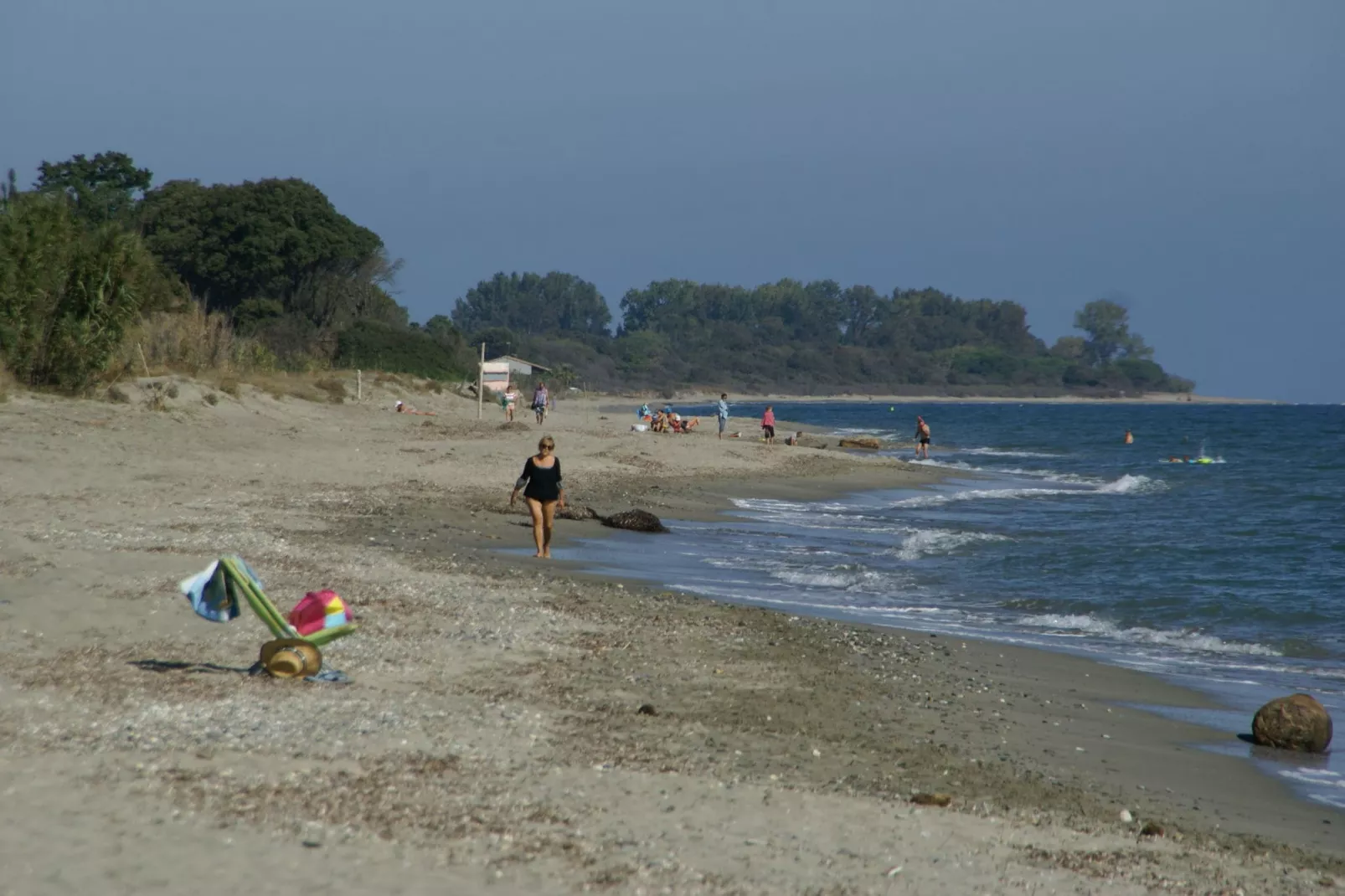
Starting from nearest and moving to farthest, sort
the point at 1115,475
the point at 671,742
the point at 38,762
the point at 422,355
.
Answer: the point at 38,762, the point at 671,742, the point at 1115,475, the point at 422,355

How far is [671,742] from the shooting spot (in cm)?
705

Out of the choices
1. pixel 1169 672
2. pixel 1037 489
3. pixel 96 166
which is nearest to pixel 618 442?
pixel 1037 489

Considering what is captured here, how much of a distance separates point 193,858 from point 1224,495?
33.3 meters

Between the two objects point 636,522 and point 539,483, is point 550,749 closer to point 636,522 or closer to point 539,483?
point 539,483

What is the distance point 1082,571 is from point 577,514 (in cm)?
676

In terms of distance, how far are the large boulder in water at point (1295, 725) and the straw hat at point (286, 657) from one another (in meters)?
5.77

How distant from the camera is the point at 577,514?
1900 cm

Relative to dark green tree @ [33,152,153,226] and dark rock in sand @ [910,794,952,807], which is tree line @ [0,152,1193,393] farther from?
dark rock in sand @ [910,794,952,807]

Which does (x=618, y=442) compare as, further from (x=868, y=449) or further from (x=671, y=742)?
(x=671, y=742)

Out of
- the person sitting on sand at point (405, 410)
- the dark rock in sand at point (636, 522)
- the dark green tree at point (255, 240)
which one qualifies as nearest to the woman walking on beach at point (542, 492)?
the dark rock in sand at point (636, 522)

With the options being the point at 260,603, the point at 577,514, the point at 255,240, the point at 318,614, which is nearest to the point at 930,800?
the point at 318,614

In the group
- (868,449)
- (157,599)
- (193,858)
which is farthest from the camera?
(868,449)

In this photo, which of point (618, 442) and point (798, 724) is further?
point (618, 442)

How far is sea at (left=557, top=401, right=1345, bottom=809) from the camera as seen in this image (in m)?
12.2
